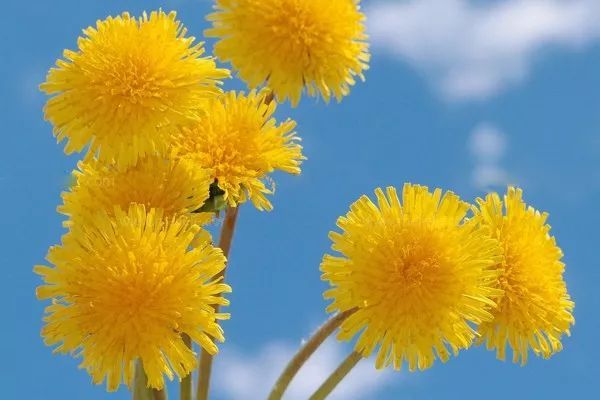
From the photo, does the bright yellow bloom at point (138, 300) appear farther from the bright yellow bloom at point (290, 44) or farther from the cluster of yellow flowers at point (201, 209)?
the bright yellow bloom at point (290, 44)

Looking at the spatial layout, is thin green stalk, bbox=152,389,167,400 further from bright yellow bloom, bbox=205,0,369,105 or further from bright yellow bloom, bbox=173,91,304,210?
bright yellow bloom, bbox=205,0,369,105

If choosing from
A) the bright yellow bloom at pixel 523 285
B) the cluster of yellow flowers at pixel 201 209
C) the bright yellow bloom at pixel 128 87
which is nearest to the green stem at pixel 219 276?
the cluster of yellow flowers at pixel 201 209

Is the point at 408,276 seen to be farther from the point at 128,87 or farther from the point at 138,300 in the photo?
the point at 128,87

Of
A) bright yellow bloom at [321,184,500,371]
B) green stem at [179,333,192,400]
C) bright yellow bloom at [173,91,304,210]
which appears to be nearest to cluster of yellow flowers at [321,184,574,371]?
bright yellow bloom at [321,184,500,371]

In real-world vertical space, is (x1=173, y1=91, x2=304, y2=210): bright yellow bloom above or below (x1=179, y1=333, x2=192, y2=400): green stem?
above

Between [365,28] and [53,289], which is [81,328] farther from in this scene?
[365,28]

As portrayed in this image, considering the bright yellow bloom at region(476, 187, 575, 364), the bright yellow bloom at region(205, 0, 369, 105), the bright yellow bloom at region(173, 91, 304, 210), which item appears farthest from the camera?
the bright yellow bloom at region(476, 187, 575, 364)

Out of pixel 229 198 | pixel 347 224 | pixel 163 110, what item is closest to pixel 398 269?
pixel 347 224
